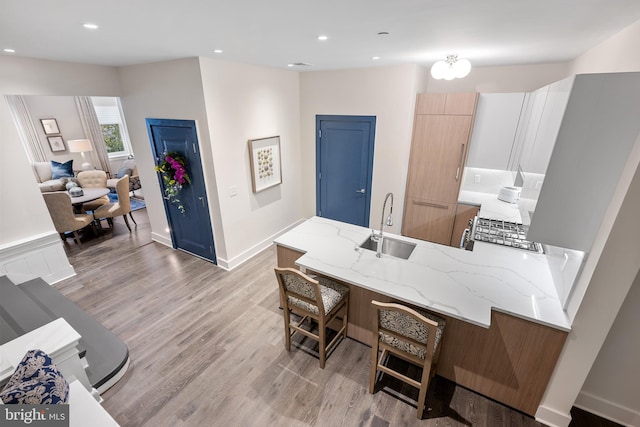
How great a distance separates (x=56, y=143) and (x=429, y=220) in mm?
8333

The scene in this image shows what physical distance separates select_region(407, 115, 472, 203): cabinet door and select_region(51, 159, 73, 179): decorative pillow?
7220 mm

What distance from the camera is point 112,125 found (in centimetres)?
762

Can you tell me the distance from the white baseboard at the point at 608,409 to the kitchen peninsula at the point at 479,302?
44 cm

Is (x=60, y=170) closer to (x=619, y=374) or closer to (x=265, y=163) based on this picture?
(x=265, y=163)

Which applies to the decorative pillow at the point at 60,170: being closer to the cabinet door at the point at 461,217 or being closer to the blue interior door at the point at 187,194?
the blue interior door at the point at 187,194

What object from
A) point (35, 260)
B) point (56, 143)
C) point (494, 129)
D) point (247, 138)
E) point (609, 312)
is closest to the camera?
point (609, 312)

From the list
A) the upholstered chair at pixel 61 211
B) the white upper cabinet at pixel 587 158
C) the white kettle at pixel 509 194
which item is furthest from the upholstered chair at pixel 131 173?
the white upper cabinet at pixel 587 158

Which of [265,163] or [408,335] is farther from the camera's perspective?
[265,163]

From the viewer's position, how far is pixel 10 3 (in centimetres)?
137

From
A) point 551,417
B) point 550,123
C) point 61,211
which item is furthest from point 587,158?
point 61,211

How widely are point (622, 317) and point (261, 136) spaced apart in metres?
3.89

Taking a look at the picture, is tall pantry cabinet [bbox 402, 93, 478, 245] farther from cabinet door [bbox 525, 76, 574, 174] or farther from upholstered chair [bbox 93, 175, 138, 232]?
upholstered chair [bbox 93, 175, 138, 232]

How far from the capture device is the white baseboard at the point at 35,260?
3.01 meters

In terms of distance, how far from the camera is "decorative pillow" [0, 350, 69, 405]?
111 cm
